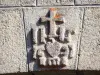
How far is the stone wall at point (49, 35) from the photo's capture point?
1.66m

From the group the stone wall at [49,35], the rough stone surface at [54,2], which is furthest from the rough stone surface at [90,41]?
the rough stone surface at [54,2]

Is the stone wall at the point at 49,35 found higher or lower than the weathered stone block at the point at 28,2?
lower

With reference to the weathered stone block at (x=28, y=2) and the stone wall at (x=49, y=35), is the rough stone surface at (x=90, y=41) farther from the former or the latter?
the weathered stone block at (x=28, y=2)

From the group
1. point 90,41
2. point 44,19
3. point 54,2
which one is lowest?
point 90,41

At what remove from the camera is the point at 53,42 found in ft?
5.70

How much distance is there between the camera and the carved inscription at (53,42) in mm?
1682

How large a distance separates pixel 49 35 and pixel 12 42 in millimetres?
293

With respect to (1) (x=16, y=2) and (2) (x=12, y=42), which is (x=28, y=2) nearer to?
(1) (x=16, y=2)

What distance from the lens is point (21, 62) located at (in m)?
1.83

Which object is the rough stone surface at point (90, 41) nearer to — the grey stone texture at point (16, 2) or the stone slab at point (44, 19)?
the stone slab at point (44, 19)

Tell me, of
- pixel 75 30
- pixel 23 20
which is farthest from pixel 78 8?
pixel 23 20

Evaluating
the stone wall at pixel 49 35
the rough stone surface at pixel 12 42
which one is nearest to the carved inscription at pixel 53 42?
the stone wall at pixel 49 35

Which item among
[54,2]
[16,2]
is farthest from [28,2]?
[54,2]

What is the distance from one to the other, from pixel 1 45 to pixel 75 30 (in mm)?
577
